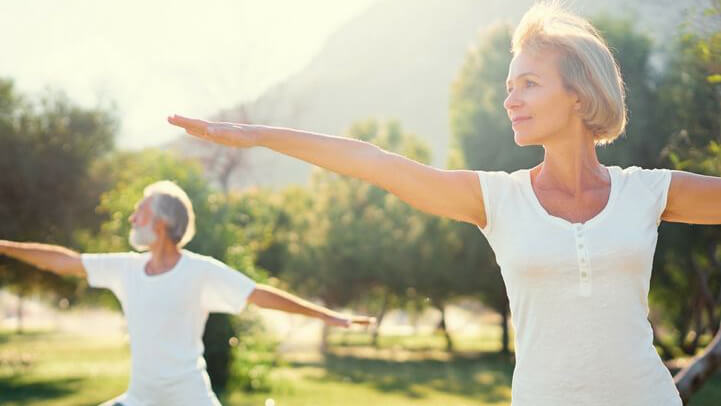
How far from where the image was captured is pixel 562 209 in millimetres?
2980

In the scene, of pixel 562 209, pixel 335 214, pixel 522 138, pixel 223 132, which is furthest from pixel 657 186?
pixel 335 214

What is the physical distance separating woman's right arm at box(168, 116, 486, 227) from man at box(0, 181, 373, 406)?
2472 millimetres

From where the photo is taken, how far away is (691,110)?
59.7 ft

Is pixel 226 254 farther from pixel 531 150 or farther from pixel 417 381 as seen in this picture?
pixel 531 150

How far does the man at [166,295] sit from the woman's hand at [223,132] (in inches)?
105

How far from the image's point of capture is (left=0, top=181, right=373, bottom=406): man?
5.50 m

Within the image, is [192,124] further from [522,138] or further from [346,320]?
[346,320]

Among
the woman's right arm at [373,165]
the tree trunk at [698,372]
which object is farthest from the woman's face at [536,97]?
the tree trunk at [698,372]

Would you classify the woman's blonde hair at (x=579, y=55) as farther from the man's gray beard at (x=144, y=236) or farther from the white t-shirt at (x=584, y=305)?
the man's gray beard at (x=144, y=236)

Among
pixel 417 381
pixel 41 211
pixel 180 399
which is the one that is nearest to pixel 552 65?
pixel 180 399

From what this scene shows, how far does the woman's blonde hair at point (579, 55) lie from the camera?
300cm

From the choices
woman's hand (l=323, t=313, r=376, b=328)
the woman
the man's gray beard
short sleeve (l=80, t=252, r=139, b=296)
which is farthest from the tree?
the woman

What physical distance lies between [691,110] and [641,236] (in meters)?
16.6

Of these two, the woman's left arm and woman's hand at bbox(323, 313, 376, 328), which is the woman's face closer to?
the woman's left arm
